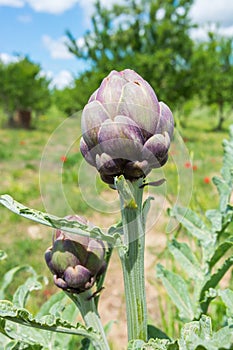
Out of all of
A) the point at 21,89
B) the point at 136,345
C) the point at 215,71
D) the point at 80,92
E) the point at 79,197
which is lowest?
the point at 79,197

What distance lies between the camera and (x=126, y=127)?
352mm

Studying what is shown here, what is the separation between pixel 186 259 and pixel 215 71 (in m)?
9.45

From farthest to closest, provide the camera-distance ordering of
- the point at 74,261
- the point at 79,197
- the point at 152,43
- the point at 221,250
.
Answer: the point at 152,43, the point at 79,197, the point at 221,250, the point at 74,261

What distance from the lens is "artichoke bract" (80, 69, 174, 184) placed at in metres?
0.35

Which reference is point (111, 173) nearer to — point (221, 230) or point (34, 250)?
point (221, 230)

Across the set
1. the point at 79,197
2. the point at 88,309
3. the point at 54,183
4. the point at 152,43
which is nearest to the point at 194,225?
the point at 88,309

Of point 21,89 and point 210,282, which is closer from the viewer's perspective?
point 210,282

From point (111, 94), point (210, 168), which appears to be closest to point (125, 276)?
point (111, 94)

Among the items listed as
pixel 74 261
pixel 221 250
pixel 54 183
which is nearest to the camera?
pixel 74 261

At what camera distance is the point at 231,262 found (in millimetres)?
505

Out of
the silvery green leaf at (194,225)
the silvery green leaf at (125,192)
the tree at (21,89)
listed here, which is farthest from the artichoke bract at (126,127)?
the tree at (21,89)

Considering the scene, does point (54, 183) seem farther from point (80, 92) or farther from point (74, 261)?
point (80, 92)

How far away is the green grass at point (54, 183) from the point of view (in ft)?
1.75

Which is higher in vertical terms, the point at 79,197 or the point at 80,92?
the point at 80,92
